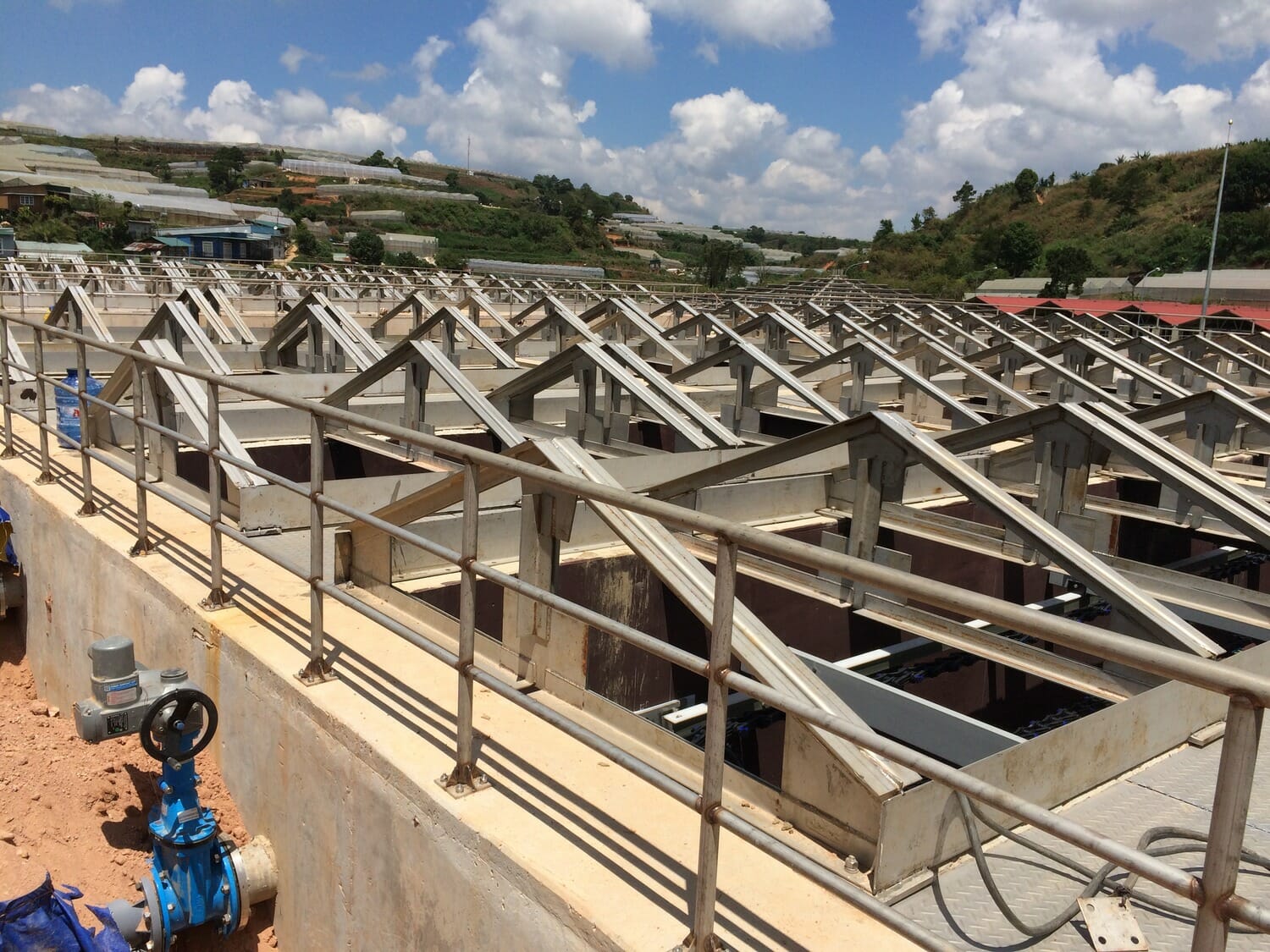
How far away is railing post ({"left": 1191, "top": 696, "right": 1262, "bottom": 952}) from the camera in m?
1.25

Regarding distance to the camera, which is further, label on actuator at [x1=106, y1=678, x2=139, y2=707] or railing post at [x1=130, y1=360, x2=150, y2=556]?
railing post at [x1=130, y1=360, x2=150, y2=556]

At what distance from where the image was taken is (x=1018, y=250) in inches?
2372

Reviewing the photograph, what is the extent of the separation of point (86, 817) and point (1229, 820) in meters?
4.16

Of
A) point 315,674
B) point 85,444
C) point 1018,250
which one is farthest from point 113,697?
point 1018,250

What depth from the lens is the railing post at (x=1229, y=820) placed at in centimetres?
125

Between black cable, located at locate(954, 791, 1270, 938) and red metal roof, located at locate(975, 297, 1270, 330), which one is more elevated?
red metal roof, located at locate(975, 297, 1270, 330)

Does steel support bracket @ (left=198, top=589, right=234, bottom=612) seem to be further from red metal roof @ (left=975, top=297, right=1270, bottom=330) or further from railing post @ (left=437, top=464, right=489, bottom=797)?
red metal roof @ (left=975, top=297, right=1270, bottom=330)

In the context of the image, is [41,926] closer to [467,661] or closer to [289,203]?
[467,661]

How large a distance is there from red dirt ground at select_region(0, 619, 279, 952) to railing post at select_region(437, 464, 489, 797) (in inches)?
55.0

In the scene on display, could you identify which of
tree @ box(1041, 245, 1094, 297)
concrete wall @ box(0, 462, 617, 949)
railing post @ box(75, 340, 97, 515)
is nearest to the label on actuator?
concrete wall @ box(0, 462, 617, 949)

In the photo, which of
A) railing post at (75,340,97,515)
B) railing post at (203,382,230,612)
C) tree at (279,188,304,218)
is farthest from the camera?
tree at (279,188,304,218)

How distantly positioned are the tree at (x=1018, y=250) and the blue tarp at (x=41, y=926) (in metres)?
63.4

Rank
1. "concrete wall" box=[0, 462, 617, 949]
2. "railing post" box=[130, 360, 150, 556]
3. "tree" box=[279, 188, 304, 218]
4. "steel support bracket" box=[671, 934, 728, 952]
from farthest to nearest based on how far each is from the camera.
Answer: "tree" box=[279, 188, 304, 218], "railing post" box=[130, 360, 150, 556], "concrete wall" box=[0, 462, 617, 949], "steel support bracket" box=[671, 934, 728, 952]

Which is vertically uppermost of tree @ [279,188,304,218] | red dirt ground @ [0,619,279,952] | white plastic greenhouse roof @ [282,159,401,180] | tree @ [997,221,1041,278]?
white plastic greenhouse roof @ [282,159,401,180]
